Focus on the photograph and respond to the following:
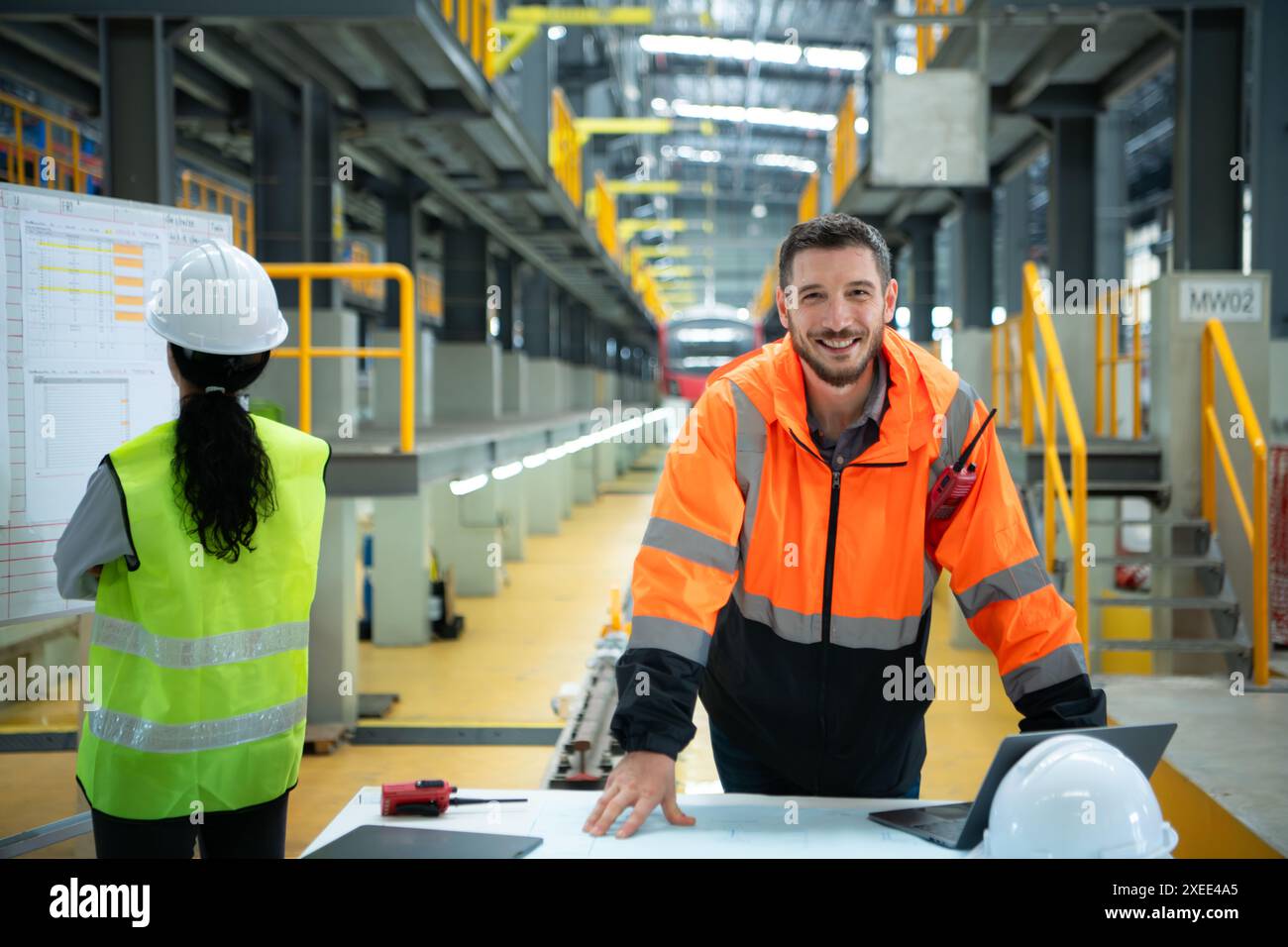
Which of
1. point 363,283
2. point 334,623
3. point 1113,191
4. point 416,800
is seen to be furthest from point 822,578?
point 1113,191

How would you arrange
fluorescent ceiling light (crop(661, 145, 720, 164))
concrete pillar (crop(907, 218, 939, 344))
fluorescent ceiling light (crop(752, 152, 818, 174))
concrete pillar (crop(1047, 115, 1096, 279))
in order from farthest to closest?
fluorescent ceiling light (crop(752, 152, 818, 174)) < fluorescent ceiling light (crop(661, 145, 720, 164)) < concrete pillar (crop(907, 218, 939, 344)) < concrete pillar (crop(1047, 115, 1096, 279))

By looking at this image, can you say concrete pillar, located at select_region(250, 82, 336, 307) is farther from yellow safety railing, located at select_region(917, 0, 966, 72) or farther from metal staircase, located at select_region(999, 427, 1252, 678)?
metal staircase, located at select_region(999, 427, 1252, 678)

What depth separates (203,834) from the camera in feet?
8.13

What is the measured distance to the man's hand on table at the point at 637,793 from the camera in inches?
79.7

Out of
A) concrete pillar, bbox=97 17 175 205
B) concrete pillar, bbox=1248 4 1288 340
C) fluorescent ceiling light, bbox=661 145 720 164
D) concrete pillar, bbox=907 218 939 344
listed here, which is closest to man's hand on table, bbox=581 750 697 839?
concrete pillar, bbox=97 17 175 205

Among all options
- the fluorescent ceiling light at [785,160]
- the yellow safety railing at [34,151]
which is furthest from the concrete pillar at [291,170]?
the fluorescent ceiling light at [785,160]

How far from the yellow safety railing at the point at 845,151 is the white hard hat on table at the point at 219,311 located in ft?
36.4

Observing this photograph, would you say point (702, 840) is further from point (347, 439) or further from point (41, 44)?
point (41, 44)

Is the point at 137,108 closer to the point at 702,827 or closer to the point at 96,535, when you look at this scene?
the point at 96,535

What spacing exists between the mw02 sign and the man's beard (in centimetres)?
545

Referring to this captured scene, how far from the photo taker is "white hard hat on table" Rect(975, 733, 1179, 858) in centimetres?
170

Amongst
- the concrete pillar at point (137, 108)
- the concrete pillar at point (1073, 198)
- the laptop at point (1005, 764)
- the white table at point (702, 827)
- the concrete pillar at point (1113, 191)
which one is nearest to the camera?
the laptop at point (1005, 764)

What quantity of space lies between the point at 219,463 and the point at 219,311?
345 millimetres

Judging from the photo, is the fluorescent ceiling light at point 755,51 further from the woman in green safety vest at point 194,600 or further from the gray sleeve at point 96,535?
the gray sleeve at point 96,535
